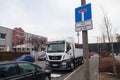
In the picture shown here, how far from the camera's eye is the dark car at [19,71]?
18.1 feet

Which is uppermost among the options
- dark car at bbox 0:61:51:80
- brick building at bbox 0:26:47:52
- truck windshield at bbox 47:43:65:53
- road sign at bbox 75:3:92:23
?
brick building at bbox 0:26:47:52

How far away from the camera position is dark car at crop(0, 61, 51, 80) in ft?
18.1

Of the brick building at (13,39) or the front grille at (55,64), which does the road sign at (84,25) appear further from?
the brick building at (13,39)

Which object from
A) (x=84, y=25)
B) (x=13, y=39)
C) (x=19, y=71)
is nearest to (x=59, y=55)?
(x=19, y=71)

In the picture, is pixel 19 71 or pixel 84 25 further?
pixel 19 71

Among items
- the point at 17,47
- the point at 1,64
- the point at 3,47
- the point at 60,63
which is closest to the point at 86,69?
the point at 1,64

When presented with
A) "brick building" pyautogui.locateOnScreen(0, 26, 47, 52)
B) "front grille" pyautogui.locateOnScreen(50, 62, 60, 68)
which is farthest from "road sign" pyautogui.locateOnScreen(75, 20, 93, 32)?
"brick building" pyautogui.locateOnScreen(0, 26, 47, 52)

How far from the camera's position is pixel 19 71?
6.11 metres

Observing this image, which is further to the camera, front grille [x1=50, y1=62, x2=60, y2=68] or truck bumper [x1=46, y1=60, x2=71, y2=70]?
front grille [x1=50, y1=62, x2=60, y2=68]

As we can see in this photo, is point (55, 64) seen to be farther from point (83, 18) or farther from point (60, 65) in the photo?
→ point (83, 18)

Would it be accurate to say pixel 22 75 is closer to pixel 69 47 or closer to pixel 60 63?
pixel 60 63

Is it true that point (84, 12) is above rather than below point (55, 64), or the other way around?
above

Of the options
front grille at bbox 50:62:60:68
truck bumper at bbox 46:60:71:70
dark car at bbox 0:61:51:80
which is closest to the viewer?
dark car at bbox 0:61:51:80

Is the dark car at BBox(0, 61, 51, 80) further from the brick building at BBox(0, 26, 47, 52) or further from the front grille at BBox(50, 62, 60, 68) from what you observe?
the brick building at BBox(0, 26, 47, 52)
